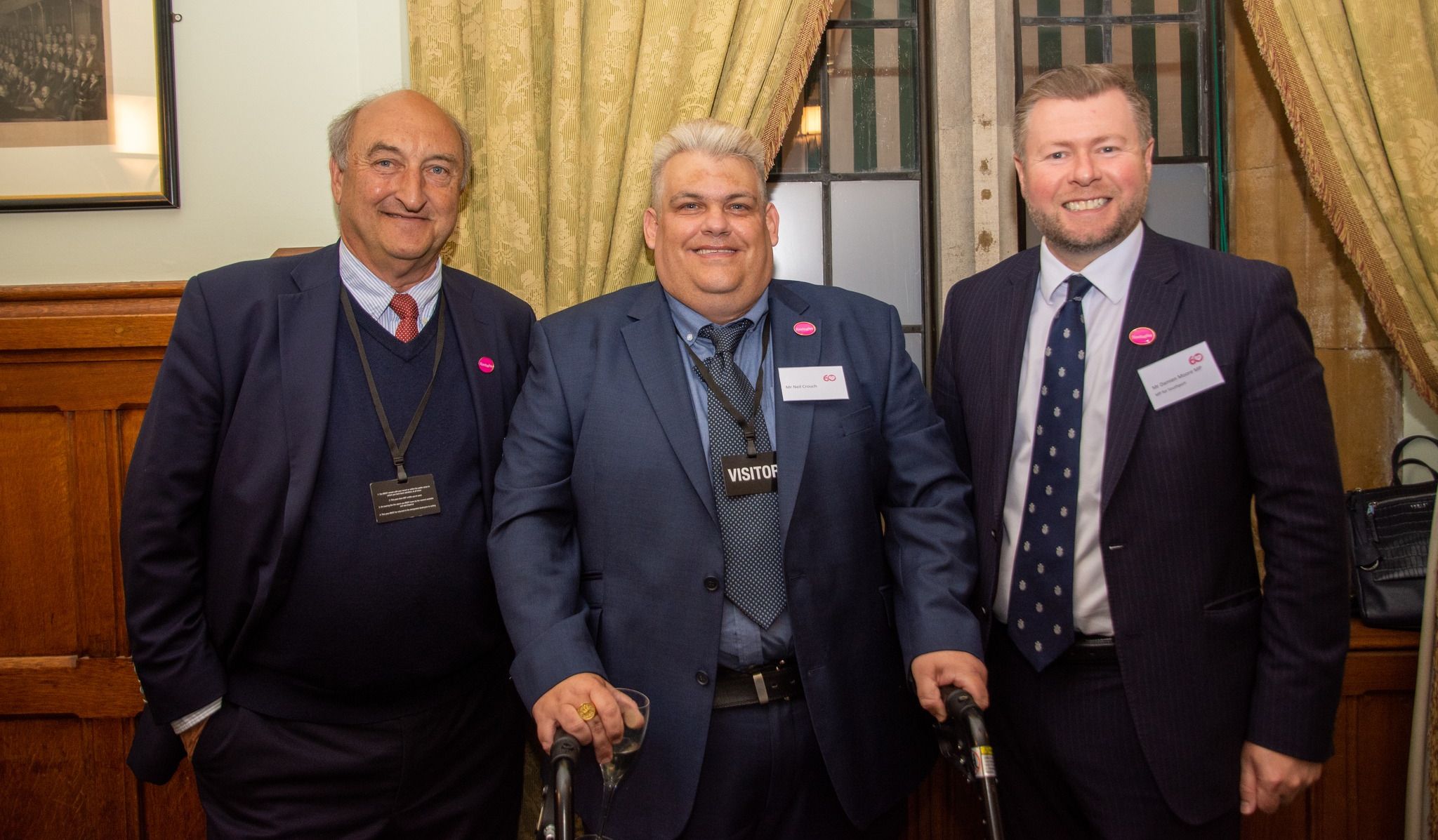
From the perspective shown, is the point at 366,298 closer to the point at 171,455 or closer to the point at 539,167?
the point at 171,455

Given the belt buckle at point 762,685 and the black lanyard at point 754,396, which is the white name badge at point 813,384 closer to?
the black lanyard at point 754,396

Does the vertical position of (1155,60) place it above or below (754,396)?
above

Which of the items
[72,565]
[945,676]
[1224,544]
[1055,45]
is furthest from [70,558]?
[1055,45]

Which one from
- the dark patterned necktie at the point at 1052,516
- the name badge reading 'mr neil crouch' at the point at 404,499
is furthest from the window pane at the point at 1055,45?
the name badge reading 'mr neil crouch' at the point at 404,499

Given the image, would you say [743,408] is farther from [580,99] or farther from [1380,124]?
[1380,124]

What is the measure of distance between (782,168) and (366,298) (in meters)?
1.48

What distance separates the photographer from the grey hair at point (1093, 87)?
1832 millimetres

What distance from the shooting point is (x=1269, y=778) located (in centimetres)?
167

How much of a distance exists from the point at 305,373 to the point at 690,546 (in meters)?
0.85

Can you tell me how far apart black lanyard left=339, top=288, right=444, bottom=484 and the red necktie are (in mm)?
52

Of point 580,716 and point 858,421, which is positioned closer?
point 580,716

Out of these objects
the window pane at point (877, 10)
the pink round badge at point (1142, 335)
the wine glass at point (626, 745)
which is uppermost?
the window pane at point (877, 10)

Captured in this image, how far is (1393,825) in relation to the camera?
2.43 meters

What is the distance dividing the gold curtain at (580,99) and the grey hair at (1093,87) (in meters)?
0.83
